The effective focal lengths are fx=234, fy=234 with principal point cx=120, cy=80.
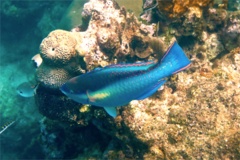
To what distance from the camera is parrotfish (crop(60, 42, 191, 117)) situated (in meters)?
2.10

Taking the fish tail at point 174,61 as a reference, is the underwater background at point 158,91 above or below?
below

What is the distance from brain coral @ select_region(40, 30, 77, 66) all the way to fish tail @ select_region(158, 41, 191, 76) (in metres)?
2.52

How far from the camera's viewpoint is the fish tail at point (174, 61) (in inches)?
81.7

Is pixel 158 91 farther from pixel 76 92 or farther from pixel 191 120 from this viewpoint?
pixel 76 92

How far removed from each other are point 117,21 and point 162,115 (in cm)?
204

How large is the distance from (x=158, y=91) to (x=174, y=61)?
204 centimetres

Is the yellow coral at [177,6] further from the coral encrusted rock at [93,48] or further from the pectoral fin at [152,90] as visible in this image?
the pectoral fin at [152,90]

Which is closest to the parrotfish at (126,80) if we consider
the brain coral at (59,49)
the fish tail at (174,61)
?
the fish tail at (174,61)

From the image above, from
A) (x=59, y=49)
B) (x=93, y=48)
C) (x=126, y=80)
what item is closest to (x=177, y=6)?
(x=93, y=48)

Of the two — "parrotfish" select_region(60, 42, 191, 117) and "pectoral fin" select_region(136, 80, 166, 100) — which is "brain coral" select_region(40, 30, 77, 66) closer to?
"parrotfish" select_region(60, 42, 191, 117)

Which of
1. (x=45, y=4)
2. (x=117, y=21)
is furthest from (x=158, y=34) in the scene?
(x=45, y=4)

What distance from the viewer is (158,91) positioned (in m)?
4.09

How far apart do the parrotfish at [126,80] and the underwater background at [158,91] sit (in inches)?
59.1

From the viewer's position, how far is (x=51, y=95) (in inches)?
179
